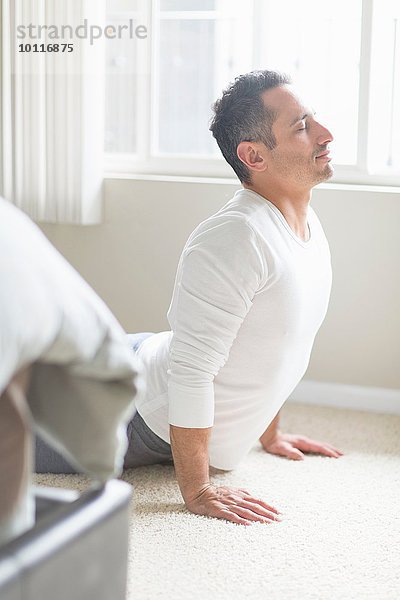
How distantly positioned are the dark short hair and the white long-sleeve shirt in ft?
0.48

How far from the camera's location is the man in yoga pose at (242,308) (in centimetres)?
218

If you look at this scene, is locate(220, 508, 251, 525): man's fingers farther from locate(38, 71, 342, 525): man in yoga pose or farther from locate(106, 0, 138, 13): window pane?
locate(106, 0, 138, 13): window pane

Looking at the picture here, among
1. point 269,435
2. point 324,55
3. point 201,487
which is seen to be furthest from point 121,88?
point 201,487

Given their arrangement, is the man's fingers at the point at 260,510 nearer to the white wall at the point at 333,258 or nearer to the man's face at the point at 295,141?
the man's face at the point at 295,141

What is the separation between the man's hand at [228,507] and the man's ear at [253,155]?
79 cm

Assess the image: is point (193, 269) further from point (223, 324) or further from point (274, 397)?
point (274, 397)

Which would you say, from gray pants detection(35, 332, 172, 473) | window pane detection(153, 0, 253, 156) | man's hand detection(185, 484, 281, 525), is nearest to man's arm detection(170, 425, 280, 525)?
man's hand detection(185, 484, 281, 525)

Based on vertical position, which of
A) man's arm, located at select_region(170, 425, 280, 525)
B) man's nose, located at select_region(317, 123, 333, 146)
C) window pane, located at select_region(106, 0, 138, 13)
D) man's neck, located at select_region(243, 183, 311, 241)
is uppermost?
window pane, located at select_region(106, 0, 138, 13)

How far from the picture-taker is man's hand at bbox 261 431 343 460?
2.75 metres

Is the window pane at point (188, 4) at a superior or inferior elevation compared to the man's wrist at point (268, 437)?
superior

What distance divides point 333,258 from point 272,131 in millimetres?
959

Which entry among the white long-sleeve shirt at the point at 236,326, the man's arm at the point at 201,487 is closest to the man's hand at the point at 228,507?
the man's arm at the point at 201,487

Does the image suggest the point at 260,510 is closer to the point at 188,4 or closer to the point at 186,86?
the point at 186,86

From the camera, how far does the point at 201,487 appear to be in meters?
2.23
